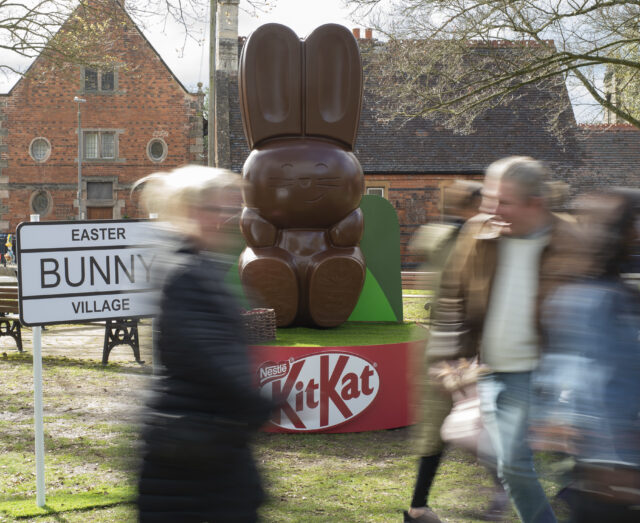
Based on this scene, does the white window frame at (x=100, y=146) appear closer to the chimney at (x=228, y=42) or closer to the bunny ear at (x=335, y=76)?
the chimney at (x=228, y=42)

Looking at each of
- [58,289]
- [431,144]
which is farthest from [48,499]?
[431,144]

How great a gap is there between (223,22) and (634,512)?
2684 cm

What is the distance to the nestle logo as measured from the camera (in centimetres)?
589

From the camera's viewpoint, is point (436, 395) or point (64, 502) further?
point (64, 502)

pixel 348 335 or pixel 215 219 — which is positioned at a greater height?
→ pixel 215 219

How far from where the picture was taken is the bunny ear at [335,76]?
7.61m

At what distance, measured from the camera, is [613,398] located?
91.0 inches

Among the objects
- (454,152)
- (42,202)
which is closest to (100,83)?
(42,202)

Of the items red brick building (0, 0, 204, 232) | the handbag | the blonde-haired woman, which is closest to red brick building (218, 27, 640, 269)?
red brick building (0, 0, 204, 232)

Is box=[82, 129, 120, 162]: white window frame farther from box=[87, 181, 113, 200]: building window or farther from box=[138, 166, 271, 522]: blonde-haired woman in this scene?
box=[138, 166, 271, 522]: blonde-haired woman

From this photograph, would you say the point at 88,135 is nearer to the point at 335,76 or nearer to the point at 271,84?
the point at 271,84

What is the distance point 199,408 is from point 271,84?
5902 mm

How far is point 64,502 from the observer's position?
431cm

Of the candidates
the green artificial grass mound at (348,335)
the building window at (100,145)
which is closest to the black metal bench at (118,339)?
the green artificial grass mound at (348,335)
